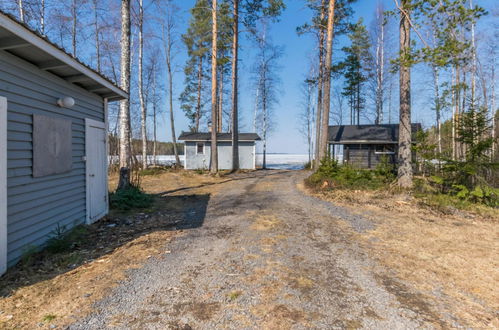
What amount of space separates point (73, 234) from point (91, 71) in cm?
271

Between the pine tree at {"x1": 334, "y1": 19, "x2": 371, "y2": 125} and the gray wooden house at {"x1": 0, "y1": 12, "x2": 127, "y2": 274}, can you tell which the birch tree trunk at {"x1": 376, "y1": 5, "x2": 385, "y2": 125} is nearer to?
the pine tree at {"x1": 334, "y1": 19, "x2": 371, "y2": 125}

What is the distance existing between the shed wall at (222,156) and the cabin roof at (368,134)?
621cm

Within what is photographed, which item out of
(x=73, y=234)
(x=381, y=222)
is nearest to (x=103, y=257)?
(x=73, y=234)

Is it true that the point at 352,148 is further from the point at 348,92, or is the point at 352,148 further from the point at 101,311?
the point at 101,311

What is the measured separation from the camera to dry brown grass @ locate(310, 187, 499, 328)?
241 cm

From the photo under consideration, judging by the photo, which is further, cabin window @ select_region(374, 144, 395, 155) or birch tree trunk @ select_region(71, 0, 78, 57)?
cabin window @ select_region(374, 144, 395, 155)

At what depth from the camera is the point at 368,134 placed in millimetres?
17344

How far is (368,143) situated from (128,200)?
15.6 metres

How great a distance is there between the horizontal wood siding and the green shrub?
1.84 m

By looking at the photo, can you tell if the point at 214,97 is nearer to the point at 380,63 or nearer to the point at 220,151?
the point at 220,151

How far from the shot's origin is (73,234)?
4.00 m

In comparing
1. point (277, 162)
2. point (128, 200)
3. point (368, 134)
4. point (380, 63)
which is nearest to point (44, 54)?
point (128, 200)

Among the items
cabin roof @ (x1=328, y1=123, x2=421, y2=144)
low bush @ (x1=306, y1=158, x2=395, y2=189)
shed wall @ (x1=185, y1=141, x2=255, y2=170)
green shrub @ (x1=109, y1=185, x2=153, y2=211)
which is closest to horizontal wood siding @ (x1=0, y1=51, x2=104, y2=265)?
green shrub @ (x1=109, y1=185, x2=153, y2=211)

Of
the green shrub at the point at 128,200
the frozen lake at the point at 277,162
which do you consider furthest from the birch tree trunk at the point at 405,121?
the frozen lake at the point at 277,162
